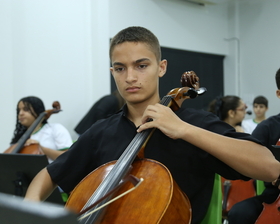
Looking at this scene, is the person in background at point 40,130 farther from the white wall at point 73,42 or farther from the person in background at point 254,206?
the person in background at point 254,206

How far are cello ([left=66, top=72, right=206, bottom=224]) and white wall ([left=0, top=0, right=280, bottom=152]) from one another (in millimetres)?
2857

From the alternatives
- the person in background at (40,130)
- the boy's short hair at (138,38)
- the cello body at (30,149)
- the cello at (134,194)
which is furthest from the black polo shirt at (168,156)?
the person in background at (40,130)

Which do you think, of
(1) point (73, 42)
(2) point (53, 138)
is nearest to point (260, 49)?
(1) point (73, 42)

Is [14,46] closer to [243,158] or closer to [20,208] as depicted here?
[243,158]

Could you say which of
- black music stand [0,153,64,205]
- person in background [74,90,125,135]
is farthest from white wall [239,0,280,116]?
black music stand [0,153,64,205]

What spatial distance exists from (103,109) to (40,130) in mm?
916

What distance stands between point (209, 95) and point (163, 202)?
202 inches

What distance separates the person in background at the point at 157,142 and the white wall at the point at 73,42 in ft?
8.53

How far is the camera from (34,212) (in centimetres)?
36

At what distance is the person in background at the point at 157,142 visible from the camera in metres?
1.06

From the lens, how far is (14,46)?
387 centimetres

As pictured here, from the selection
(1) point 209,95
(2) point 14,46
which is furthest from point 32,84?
(1) point 209,95

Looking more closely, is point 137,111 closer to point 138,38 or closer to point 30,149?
point 138,38

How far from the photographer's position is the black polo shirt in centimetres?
118
